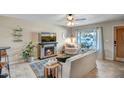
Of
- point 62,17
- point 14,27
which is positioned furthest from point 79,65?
point 14,27

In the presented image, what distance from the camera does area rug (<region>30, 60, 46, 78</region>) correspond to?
2.40m

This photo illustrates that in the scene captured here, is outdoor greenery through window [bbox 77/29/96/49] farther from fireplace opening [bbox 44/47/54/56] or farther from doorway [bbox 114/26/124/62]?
fireplace opening [bbox 44/47/54/56]

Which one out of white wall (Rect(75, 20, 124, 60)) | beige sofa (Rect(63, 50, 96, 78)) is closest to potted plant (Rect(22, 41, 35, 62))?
beige sofa (Rect(63, 50, 96, 78))

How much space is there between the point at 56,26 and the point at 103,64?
56.6 inches

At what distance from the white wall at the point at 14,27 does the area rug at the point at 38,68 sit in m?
0.39

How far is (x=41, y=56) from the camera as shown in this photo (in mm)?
2729

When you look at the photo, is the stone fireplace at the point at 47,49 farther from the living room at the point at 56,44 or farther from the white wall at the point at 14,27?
the white wall at the point at 14,27

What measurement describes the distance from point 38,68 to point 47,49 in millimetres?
524

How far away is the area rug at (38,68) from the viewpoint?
7.88ft

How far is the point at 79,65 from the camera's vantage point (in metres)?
2.67

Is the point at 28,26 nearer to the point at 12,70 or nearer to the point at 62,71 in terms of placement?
the point at 12,70
